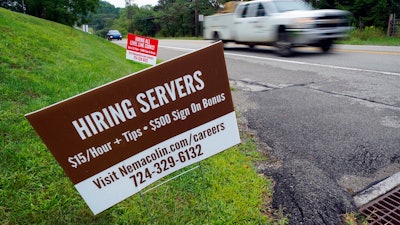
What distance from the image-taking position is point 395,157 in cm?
295

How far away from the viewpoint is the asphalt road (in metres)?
2.39

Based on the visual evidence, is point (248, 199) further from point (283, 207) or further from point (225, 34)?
point (225, 34)

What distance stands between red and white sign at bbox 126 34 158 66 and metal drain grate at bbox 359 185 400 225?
4.87m

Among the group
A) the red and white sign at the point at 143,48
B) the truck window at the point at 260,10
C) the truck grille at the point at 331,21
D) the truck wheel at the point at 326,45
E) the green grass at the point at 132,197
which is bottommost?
the green grass at the point at 132,197

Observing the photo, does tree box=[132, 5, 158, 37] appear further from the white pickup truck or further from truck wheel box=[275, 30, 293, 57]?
truck wheel box=[275, 30, 293, 57]

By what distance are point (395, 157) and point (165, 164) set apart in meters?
2.46

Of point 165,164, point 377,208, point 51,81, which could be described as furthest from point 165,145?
point 51,81

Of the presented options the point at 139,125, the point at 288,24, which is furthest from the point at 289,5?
the point at 139,125

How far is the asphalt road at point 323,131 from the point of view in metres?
2.39

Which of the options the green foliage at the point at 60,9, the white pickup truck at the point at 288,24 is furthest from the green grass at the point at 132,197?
the green foliage at the point at 60,9

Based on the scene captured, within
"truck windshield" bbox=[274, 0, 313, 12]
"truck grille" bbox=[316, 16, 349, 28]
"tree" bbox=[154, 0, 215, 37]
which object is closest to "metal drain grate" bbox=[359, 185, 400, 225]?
"truck grille" bbox=[316, 16, 349, 28]

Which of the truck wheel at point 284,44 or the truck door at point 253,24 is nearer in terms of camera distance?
the truck wheel at point 284,44

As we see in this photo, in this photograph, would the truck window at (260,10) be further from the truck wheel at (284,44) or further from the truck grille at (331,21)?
the truck grille at (331,21)

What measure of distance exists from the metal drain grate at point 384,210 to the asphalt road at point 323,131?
0.43ft
